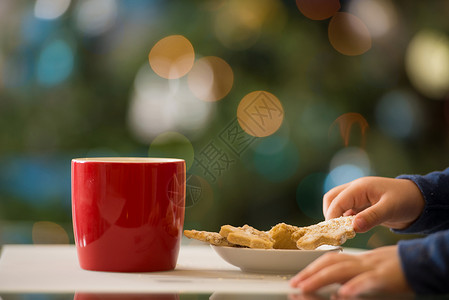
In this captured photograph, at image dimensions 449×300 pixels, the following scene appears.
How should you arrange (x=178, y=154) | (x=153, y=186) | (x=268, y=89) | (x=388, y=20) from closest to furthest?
(x=153, y=186) → (x=268, y=89) → (x=178, y=154) → (x=388, y=20)

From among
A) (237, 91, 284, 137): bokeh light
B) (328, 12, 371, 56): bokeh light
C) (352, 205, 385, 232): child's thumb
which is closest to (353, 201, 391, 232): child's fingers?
(352, 205, 385, 232): child's thumb

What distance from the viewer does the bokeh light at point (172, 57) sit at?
1678 mm

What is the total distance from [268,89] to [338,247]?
0.88 meters

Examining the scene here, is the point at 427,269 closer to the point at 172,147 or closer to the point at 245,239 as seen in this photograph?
the point at 245,239

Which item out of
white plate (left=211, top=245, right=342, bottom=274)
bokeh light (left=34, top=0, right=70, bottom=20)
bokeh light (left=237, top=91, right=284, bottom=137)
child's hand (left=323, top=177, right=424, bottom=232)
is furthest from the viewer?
bokeh light (left=34, top=0, right=70, bottom=20)

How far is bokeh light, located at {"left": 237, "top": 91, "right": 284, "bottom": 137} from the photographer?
5.07 ft

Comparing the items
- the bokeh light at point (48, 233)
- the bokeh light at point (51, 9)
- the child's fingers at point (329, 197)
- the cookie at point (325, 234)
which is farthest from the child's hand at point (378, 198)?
the bokeh light at point (51, 9)

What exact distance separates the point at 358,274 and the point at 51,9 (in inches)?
58.5

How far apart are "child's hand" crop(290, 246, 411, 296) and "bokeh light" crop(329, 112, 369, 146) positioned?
3.51ft

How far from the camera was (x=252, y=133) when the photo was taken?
5.78ft

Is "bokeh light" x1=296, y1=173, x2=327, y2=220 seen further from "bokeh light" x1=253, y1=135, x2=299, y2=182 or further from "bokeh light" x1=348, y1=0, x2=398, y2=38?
"bokeh light" x1=348, y1=0, x2=398, y2=38

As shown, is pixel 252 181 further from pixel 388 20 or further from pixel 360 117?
pixel 388 20

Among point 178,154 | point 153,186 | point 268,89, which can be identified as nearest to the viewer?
point 153,186

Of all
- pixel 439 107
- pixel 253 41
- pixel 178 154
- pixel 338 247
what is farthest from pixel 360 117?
pixel 338 247
